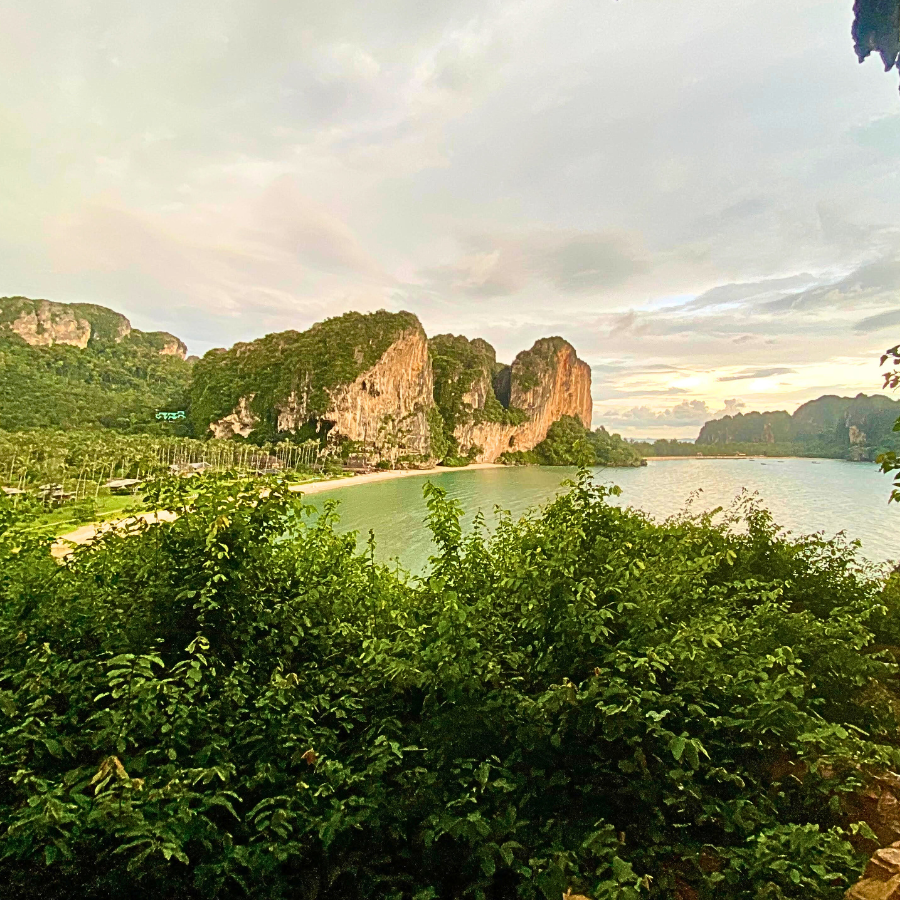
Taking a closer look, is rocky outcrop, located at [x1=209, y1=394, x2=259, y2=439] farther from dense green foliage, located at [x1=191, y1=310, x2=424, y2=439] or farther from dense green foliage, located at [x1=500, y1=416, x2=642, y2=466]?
dense green foliage, located at [x1=500, y1=416, x2=642, y2=466]

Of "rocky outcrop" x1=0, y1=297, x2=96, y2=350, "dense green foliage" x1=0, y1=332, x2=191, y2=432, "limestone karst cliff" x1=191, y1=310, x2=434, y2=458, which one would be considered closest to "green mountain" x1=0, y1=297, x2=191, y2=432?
"dense green foliage" x1=0, y1=332, x2=191, y2=432

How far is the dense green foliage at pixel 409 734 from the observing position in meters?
1.87

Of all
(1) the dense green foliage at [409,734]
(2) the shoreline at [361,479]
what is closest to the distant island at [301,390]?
(2) the shoreline at [361,479]

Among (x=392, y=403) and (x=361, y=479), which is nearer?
(x=361, y=479)

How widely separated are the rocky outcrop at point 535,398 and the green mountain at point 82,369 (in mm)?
57164

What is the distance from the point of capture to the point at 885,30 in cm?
248

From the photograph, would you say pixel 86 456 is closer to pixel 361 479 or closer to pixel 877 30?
pixel 361 479

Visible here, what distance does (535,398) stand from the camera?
398 feet

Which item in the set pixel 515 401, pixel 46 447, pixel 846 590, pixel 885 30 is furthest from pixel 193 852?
pixel 515 401

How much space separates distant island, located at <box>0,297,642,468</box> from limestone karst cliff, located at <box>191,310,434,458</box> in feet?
0.73

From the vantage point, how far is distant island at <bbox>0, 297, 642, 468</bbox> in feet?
263

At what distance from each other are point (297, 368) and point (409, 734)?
84892mm

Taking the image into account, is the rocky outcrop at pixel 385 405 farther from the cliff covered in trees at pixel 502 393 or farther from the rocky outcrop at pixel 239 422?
the cliff covered in trees at pixel 502 393

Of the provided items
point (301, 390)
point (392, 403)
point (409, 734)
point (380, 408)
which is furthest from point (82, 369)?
point (409, 734)
